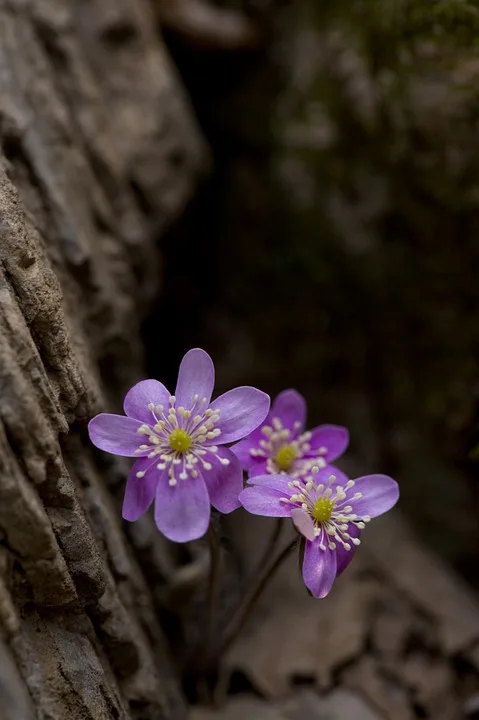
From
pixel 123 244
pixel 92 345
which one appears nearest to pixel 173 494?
pixel 92 345

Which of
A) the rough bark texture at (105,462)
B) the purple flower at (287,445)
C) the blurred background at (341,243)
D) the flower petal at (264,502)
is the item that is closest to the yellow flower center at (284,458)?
the purple flower at (287,445)

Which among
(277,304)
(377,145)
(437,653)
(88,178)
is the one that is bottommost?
(437,653)

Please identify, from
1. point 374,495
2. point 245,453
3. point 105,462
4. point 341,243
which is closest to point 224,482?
point 245,453

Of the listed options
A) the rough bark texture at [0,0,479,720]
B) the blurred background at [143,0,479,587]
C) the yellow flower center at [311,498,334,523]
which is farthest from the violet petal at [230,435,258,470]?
the blurred background at [143,0,479,587]

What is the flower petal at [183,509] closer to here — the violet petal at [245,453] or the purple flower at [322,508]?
the purple flower at [322,508]

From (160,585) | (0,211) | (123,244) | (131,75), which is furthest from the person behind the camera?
(131,75)

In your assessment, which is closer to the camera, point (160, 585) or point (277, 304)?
point (160, 585)

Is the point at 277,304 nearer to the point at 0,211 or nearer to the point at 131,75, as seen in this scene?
the point at 131,75
